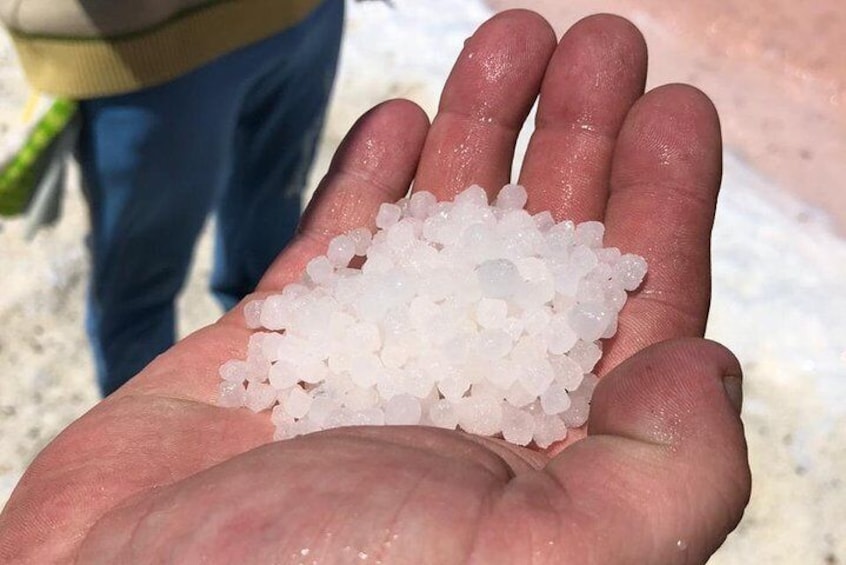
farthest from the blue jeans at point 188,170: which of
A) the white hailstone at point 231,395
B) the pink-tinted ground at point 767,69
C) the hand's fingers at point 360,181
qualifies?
the pink-tinted ground at point 767,69

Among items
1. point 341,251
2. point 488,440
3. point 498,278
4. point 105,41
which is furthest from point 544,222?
point 105,41

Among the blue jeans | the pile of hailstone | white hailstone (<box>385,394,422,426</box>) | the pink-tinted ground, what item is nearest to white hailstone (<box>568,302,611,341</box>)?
the pile of hailstone

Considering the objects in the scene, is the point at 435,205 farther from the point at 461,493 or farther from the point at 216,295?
the point at 216,295

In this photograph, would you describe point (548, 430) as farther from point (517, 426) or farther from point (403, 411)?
point (403, 411)

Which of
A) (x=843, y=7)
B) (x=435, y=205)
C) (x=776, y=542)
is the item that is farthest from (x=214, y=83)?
(x=843, y=7)

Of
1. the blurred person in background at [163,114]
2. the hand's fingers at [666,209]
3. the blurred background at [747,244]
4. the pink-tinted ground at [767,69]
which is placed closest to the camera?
the hand's fingers at [666,209]

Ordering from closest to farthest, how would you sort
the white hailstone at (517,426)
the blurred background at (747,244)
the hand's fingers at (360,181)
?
the white hailstone at (517,426) < the hand's fingers at (360,181) < the blurred background at (747,244)

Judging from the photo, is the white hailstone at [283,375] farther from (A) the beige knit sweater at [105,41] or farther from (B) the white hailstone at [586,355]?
(A) the beige knit sweater at [105,41]
